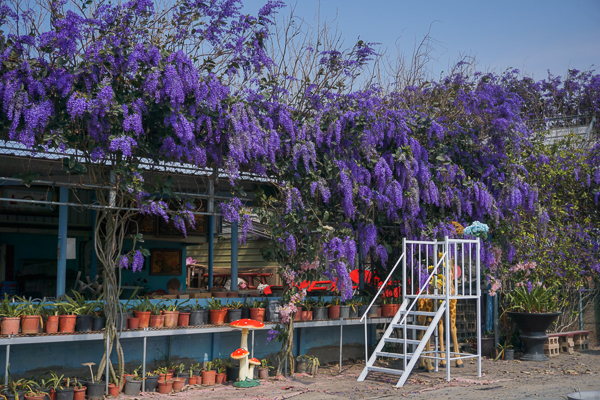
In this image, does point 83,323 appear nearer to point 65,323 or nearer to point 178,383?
point 65,323

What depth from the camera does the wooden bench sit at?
9.81 m

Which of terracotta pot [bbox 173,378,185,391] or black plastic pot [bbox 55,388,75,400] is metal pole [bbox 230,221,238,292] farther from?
black plastic pot [bbox 55,388,75,400]

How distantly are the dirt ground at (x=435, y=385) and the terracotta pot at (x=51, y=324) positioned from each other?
1247mm

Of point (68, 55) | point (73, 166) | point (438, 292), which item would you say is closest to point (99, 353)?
point (73, 166)

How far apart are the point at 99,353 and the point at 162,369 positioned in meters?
0.72

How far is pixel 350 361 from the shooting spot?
8.93 metres

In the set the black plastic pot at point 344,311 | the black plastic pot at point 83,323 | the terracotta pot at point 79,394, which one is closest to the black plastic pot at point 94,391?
the terracotta pot at point 79,394

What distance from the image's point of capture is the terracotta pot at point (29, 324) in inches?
229

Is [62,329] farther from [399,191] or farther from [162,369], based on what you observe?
[399,191]

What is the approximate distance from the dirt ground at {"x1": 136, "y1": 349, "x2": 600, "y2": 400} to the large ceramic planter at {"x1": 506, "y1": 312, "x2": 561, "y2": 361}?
377mm

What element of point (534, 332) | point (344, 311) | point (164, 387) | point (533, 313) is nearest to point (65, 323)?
point (164, 387)

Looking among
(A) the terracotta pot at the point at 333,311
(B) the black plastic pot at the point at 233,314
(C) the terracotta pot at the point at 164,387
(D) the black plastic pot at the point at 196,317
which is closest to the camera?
(C) the terracotta pot at the point at 164,387

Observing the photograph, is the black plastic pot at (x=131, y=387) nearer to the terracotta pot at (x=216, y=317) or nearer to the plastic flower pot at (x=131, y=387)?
the plastic flower pot at (x=131, y=387)

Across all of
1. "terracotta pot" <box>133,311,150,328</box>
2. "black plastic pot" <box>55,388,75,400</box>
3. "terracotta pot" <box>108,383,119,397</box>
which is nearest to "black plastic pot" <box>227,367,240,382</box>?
"terracotta pot" <box>133,311,150,328</box>
